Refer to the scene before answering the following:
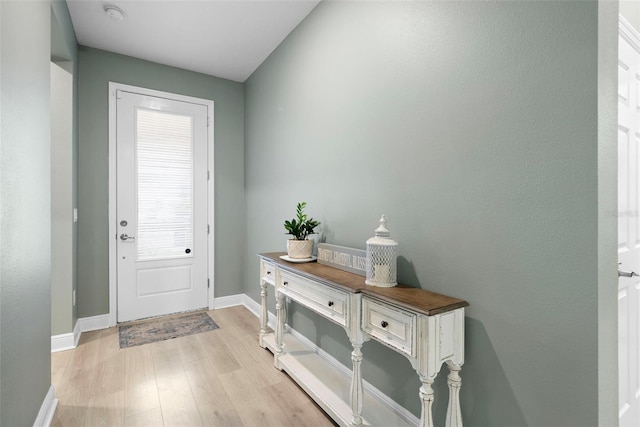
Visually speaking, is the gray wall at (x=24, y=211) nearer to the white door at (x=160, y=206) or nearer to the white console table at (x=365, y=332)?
the white console table at (x=365, y=332)

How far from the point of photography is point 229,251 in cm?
382

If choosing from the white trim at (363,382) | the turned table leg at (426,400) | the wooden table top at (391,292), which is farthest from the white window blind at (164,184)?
the turned table leg at (426,400)

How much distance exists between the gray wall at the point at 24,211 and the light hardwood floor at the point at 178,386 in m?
0.36

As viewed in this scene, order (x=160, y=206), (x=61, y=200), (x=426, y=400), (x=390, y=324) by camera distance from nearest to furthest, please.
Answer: (x=426, y=400)
(x=390, y=324)
(x=61, y=200)
(x=160, y=206)

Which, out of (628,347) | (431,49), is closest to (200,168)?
(431,49)

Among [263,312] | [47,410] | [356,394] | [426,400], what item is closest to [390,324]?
[426,400]

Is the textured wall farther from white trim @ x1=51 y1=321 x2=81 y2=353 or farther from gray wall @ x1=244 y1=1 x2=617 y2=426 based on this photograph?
gray wall @ x1=244 y1=1 x2=617 y2=426

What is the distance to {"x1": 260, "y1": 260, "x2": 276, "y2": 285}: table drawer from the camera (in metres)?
2.41

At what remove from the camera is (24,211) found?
1.42m

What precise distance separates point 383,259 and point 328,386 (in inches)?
38.6

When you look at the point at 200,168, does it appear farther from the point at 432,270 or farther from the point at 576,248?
the point at 576,248

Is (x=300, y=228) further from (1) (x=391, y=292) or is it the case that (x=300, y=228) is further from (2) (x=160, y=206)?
(2) (x=160, y=206)

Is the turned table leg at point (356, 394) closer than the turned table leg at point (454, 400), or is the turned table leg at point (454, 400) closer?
the turned table leg at point (454, 400)

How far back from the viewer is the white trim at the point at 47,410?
64.9 inches
